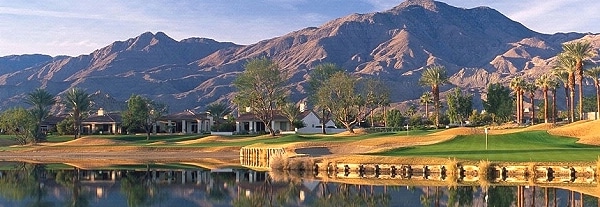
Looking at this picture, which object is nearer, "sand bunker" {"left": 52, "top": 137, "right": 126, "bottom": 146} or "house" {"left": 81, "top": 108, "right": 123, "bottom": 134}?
"sand bunker" {"left": 52, "top": 137, "right": 126, "bottom": 146}

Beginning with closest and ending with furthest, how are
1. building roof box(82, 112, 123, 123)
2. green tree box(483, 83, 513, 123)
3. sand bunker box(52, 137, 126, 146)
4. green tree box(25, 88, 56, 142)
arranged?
1. sand bunker box(52, 137, 126, 146)
2. green tree box(25, 88, 56, 142)
3. green tree box(483, 83, 513, 123)
4. building roof box(82, 112, 123, 123)

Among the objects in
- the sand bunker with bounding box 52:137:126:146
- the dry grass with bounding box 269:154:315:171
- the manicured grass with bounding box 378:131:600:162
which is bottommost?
the dry grass with bounding box 269:154:315:171

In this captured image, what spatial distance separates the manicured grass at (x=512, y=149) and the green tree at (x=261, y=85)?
4708 centimetres

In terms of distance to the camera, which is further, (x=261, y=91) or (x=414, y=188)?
(x=261, y=91)

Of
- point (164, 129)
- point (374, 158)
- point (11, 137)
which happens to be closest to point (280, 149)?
point (374, 158)

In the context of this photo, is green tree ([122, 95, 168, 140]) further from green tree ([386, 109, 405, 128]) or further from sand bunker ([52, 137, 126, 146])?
green tree ([386, 109, 405, 128])

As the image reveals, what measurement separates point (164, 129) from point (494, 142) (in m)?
89.2

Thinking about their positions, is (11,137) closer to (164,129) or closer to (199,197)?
(164,129)

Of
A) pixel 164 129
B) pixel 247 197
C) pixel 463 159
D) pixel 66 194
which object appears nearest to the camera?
pixel 247 197

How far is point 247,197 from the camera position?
37.1 meters

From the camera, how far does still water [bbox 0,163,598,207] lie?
33625mm

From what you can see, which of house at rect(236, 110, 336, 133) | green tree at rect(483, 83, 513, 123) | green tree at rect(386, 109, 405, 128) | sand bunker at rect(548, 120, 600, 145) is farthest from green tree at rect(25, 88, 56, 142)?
sand bunker at rect(548, 120, 600, 145)

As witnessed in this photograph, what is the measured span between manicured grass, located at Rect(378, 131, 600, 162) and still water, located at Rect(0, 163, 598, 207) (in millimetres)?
8487

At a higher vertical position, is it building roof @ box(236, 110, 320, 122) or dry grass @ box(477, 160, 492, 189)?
building roof @ box(236, 110, 320, 122)
